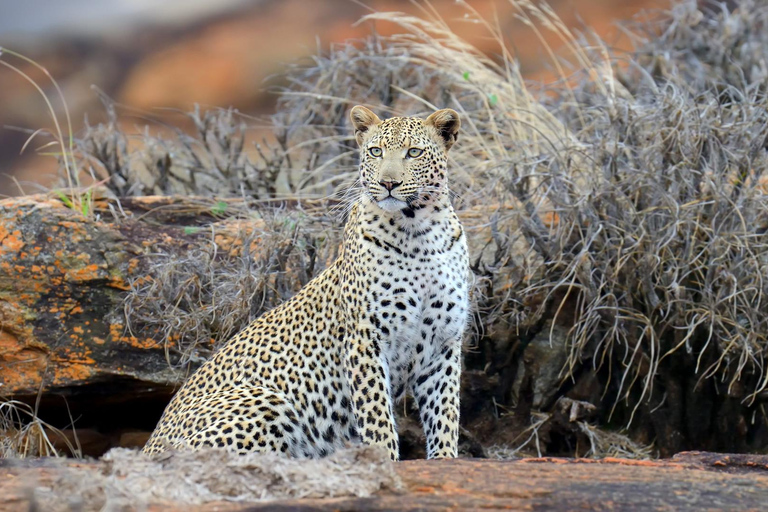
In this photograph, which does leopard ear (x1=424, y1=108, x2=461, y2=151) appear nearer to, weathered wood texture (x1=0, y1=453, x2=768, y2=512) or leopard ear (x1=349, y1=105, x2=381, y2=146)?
leopard ear (x1=349, y1=105, x2=381, y2=146)

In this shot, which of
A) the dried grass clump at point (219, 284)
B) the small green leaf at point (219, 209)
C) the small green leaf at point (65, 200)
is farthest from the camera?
the small green leaf at point (219, 209)

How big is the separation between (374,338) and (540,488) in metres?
2.03

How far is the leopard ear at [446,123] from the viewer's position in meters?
5.79

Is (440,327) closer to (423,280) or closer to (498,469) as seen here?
(423,280)

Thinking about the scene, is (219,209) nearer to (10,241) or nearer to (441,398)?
(10,241)

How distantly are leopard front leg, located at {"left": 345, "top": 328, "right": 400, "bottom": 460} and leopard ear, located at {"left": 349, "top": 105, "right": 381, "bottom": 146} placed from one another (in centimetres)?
122

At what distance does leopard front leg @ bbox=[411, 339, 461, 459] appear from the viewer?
564cm

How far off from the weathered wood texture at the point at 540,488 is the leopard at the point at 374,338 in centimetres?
134

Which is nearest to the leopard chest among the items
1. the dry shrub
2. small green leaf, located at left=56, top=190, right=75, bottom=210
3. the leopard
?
the leopard

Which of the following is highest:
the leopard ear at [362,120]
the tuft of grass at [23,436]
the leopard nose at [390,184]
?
the leopard ear at [362,120]

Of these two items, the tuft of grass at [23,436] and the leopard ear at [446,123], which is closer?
the leopard ear at [446,123]

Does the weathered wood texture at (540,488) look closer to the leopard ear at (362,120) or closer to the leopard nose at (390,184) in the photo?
the leopard nose at (390,184)

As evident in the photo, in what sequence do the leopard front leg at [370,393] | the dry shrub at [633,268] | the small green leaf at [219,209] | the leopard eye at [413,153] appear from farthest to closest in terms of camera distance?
the small green leaf at [219,209], the dry shrub at [633,268], the leopard eye at [413,153], the leopard front leg at [370,393]

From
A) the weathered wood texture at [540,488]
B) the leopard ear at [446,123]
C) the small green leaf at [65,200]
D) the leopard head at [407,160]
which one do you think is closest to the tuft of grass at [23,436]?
the small green leaf at [65,200]
